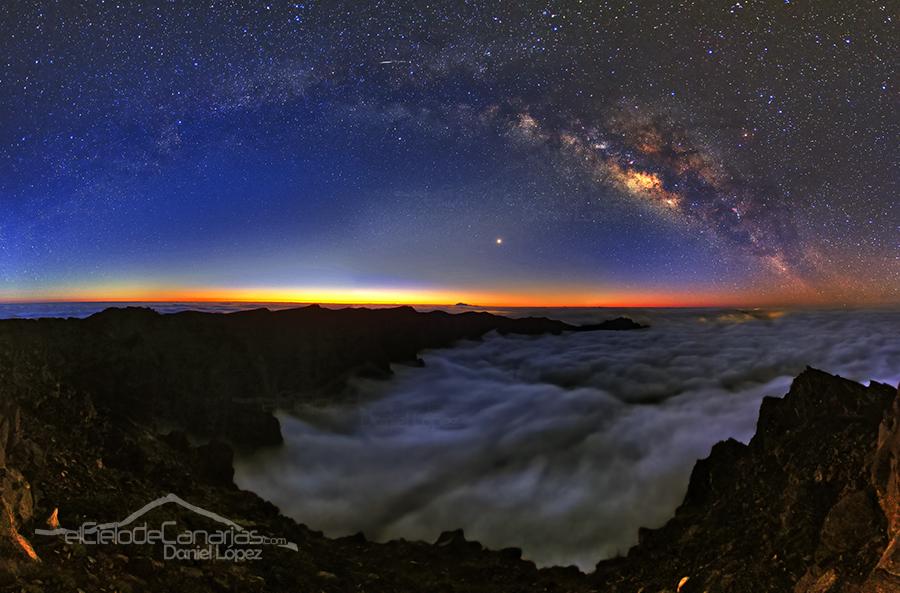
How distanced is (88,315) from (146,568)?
14.2 metres

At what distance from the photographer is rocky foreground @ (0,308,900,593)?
3266mm

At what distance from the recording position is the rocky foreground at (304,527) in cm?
327

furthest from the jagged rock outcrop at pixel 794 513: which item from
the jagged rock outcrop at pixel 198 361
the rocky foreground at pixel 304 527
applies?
the jagged rock outcrop at pixel 198 361

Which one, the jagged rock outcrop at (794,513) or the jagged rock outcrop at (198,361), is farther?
the jagged rock outcrop at (198,361)

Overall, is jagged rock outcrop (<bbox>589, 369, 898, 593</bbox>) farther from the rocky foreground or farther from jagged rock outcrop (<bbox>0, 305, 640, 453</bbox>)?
jagged rock outcrop (<bbox>0, 305, 640, 453</bbox>)

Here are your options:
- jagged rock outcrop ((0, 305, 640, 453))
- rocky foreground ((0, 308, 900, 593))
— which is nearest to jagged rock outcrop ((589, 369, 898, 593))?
rocky foreground ((0, 308, 900, 593))

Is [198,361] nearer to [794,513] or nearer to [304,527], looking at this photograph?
[304,527]

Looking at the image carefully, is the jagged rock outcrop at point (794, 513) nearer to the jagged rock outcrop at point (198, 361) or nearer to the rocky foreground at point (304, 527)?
the rocky foreground at point (304, 527)

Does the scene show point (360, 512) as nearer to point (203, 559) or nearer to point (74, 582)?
point (203, 559)

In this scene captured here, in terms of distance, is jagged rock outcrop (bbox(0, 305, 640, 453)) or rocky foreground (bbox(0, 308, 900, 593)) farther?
jagged rock outcrop (bbox(0, 305, 640, 453))

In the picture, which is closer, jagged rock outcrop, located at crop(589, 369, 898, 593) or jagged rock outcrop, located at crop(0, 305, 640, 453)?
jagged rock outcrop, located at crop(589, 369, 898, 593)

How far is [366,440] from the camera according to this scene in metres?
12.9

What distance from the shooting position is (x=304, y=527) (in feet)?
26.0

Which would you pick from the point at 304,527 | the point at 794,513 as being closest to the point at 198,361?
the point at 304,527
